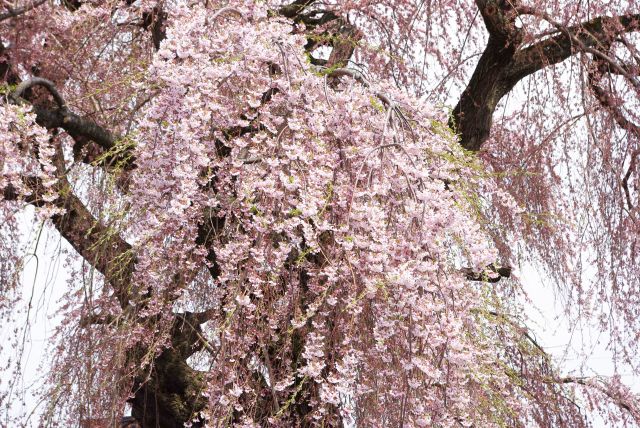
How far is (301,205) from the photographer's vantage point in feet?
7.89

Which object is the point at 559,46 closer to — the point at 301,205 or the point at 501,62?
the point at 501,62

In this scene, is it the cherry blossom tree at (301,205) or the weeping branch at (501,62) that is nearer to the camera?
the cherry blossom tree at (301,205)

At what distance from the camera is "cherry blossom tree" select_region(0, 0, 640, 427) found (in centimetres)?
243

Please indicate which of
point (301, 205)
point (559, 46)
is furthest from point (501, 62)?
point (301, 205)

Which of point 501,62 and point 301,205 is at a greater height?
point 501,62

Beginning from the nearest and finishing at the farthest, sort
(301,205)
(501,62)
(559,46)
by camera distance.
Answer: (301,205), (559,46), (501,62)

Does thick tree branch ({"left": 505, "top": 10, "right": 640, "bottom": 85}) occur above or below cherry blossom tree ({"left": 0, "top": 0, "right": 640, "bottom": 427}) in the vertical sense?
above

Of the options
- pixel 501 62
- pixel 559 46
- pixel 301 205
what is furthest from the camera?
pixel 501 62

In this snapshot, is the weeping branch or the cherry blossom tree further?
the weeping branch

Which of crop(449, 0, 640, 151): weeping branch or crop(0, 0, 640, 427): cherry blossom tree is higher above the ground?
crop(449, 0, 640, 151): weeping branch

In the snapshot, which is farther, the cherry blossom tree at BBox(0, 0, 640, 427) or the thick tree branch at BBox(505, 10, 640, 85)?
the thick tree branch at BBox(505, 10, 640, 85)

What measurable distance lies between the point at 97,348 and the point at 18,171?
0.94 metres

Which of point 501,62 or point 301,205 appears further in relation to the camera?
point 501,62

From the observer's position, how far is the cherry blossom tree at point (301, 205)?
2.43 metres
